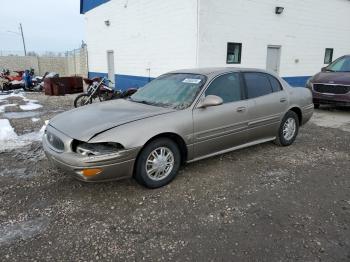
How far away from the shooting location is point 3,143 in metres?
5.95

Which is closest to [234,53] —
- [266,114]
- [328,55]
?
[266,114]

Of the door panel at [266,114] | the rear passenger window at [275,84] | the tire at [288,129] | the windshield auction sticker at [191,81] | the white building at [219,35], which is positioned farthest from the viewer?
the white building at [219,35]

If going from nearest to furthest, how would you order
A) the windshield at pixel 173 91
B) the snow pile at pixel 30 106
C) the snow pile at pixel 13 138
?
the windshield at pixel 173 91 < the snow pile at pixel 13 138 < the snow pile at pixel 30 106

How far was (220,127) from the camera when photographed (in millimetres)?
4426

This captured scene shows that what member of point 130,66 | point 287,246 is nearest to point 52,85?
point 130,66

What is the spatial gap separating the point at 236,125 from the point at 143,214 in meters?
2.04

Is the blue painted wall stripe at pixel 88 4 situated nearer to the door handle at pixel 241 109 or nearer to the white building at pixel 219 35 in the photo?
the white building at pixel 219 35

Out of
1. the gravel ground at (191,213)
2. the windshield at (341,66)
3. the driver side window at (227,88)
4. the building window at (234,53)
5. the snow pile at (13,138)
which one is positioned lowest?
the gravel ground at (191,213)

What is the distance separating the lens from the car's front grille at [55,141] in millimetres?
Result: 3679

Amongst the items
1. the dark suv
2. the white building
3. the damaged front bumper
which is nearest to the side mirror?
the damaged front bumper

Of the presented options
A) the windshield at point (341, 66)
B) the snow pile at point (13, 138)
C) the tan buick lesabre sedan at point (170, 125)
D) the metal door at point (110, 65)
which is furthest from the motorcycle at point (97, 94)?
the windshield at point (341, 66)

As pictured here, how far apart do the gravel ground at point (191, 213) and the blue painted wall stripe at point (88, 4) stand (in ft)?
41.8

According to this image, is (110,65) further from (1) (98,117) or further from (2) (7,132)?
(1) (98,117)

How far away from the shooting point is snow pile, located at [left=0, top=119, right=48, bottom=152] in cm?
582
